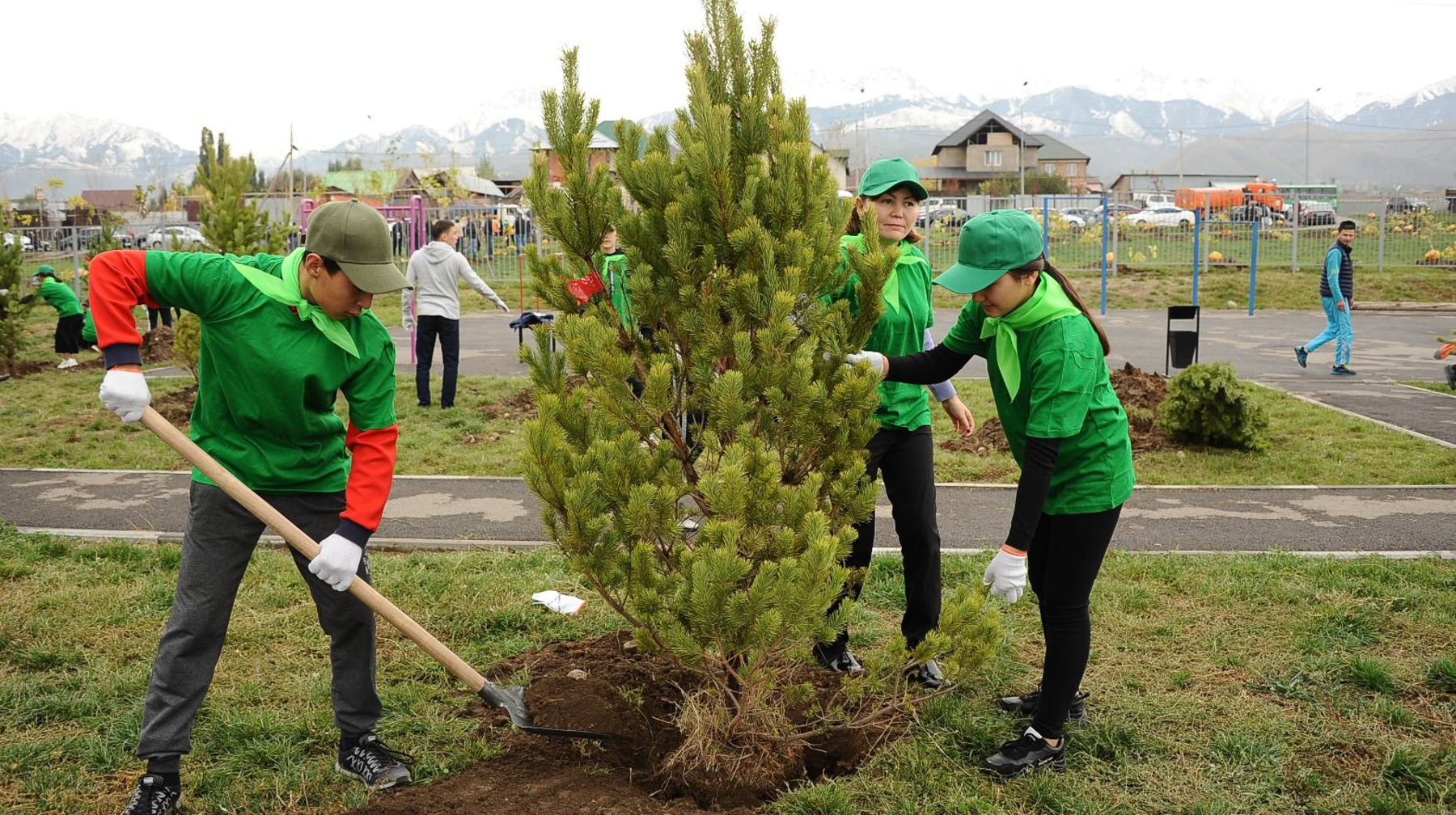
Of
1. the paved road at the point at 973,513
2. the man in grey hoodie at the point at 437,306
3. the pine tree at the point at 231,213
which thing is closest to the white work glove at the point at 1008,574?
the paved road at the point at 973,513

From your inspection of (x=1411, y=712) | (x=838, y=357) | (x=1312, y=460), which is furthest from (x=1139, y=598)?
(x=1312, y=460)

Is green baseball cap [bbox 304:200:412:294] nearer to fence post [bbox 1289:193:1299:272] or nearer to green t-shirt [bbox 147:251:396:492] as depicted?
green t-shirt [bbox 147:251:396:492]

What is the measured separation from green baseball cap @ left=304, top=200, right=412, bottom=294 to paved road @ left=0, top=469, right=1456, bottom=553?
10.7ft

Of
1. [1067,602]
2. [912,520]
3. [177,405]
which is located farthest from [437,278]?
[1067,602]

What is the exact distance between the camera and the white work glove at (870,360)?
354 cm

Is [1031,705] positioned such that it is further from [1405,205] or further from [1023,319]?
[1405,205]

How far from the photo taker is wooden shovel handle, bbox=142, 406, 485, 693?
10.3 ft

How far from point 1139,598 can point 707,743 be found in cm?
260

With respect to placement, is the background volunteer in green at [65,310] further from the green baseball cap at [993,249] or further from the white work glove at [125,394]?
the green baseball cap at [993,249]

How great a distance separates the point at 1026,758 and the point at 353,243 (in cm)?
267

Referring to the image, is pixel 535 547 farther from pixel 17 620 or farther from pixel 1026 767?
pixel 1026 767

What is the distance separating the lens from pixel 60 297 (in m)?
12.8

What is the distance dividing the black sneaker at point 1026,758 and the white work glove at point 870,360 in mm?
1320

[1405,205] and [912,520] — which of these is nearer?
[912,520]
